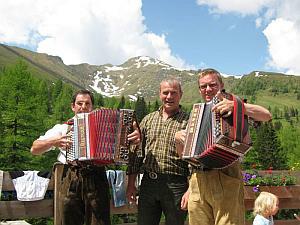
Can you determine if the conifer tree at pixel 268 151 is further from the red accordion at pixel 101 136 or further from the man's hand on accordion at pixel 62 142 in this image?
the man's hand on accordion at pixel 62 142

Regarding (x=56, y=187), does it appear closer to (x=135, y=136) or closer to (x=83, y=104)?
(x=83, y=104)

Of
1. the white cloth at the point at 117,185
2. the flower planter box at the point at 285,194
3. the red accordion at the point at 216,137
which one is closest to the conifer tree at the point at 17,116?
the white cloth at the point at 117,185

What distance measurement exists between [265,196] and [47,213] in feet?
9.01

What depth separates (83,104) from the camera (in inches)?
149

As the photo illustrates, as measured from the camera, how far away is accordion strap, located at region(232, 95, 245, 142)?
2.63 m

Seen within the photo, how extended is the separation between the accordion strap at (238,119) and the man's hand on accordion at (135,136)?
1.15 metres

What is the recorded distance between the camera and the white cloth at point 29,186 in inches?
188

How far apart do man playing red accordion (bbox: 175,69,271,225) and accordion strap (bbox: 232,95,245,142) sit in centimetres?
14

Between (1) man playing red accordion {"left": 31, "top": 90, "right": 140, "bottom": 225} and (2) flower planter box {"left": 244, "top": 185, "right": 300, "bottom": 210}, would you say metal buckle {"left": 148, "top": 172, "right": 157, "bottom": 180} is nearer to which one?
(1) man playing red accordion {"left": 31, "top": 90, "right": 140, "bottom": 225}

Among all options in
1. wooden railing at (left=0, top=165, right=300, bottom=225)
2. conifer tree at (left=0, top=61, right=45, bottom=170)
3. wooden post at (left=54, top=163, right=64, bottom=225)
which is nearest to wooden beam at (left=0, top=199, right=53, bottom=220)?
wooden railing at (left=0, top=165, right=300, bottom=225)

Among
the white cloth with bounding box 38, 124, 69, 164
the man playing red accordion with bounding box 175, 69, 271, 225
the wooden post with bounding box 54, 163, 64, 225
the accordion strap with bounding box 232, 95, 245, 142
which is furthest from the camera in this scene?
the wooden post with bounding box 54, 163, 64, 225

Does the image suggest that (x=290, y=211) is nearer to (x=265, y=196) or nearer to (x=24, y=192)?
(x=265, y=196)

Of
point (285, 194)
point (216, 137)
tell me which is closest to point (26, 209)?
point (216, 137)

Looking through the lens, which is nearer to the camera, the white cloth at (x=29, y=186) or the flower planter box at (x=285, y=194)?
the white cloth at (x=29, y=186)
